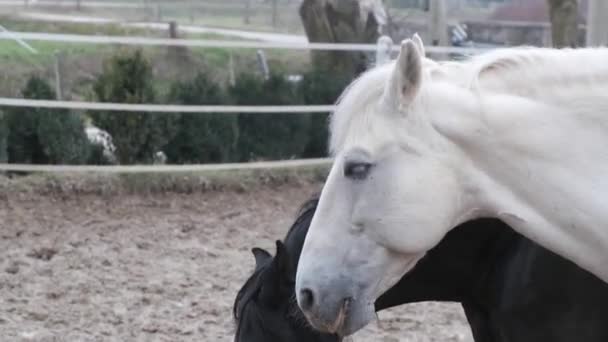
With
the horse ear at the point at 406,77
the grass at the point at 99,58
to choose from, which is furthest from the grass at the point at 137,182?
the horse ear at the point at 406,77

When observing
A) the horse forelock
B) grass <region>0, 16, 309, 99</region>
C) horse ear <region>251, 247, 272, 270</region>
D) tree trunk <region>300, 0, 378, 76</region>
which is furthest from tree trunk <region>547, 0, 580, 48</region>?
the horse forelock

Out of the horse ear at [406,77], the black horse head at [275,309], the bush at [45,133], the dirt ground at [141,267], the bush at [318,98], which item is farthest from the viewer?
the bush at [318,98]

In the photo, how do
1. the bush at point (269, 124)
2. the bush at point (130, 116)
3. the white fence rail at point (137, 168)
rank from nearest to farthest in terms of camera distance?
the white fence rail at point (137, 168), the bush at point (130, 116), the bush at point (269, 124)

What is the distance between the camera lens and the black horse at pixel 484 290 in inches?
98.7

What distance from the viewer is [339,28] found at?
10.6m

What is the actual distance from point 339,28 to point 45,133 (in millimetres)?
3926

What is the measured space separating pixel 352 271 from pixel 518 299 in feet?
1.87

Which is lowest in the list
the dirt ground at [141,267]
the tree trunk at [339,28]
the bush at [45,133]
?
the dirt ground at [141,267]

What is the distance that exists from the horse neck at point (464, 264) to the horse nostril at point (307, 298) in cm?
65

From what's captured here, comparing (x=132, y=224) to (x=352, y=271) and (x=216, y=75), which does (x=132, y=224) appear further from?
(x=216, y=75)

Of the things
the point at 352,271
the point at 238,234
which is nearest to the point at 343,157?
the point at 352,271

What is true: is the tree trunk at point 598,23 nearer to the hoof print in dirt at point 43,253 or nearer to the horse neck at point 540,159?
the hoof print in dirt at point 43,253

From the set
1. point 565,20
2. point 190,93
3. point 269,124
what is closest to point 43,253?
point 190,93

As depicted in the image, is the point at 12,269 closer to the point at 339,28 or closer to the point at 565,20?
the point at 339,28
